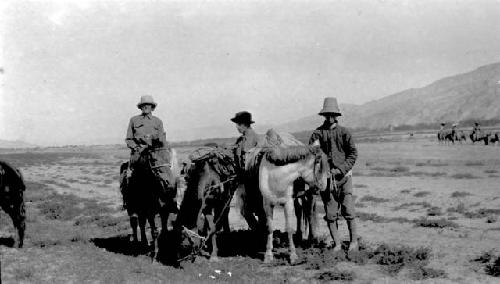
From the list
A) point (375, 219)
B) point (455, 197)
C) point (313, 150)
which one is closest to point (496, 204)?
point (455, 197)

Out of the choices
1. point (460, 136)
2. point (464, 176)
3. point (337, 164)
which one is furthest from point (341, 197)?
point (460, 136)

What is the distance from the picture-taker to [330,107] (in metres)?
9.19

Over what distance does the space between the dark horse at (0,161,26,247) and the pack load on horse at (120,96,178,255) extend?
2314mm

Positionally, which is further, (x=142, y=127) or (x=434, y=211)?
(x=434, y=211)

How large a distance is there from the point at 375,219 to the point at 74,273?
8.14 m

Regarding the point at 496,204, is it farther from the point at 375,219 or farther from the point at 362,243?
the point at 362,243

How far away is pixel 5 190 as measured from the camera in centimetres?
1038

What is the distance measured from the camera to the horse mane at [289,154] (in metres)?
8.77

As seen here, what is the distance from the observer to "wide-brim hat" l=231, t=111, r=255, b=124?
10.00 meters

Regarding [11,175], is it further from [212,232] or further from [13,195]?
[212,232]

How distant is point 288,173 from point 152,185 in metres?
2.70

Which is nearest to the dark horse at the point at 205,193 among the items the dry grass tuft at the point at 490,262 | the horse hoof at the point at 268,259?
the horse hoof at the point at 268,259

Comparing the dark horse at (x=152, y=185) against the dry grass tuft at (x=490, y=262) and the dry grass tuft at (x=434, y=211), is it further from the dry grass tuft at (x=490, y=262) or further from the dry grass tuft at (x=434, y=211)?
the dry grass tuft at (x=434, y=211)

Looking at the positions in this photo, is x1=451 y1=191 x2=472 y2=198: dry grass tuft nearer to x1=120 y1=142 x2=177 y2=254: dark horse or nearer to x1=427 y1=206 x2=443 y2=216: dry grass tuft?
x1=427 y1=206 x2=443 y2=216: dry grass tuft
